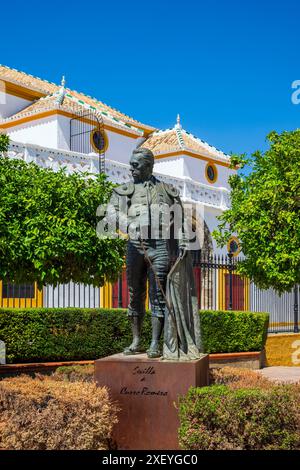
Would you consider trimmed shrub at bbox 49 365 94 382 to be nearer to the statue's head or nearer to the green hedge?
the statue's head

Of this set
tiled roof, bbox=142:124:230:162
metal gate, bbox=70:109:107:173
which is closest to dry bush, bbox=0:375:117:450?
metal gate, bbox=70:109:107:173

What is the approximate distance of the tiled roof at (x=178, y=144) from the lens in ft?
89.8

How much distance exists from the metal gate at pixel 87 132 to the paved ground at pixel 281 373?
10458 millimetres

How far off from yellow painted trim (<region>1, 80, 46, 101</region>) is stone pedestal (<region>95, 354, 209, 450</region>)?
19785 mm

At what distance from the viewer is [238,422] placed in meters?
5.73

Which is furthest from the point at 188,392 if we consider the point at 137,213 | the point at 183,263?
the point at 137,213

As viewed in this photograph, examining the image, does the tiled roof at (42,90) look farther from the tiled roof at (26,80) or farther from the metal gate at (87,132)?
the metal gate at (87,132)

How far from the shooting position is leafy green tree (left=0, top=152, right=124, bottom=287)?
31.5ft

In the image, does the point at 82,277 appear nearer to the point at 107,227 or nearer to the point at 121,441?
the point at 107,227

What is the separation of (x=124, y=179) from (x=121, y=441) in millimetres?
14558

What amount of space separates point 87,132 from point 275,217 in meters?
10.3

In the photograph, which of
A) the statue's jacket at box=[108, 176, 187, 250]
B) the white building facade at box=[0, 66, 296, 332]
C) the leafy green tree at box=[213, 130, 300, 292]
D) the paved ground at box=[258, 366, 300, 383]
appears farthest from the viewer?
the white building facade at box=[0, 66, 296, 332]

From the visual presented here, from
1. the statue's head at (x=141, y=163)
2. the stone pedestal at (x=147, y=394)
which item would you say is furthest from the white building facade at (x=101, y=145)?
the stone pedestal at (x=147, y=394)

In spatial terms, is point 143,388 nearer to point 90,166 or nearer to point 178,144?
point 90,166
